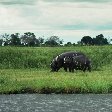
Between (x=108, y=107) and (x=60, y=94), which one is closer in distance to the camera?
(x=108, y=107)

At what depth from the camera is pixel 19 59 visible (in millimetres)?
51781

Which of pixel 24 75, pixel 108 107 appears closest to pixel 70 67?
pixel 24 75

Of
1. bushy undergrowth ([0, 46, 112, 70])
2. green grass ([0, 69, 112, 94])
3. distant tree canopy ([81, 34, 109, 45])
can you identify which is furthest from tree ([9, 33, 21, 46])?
green grass ([0, 69, 112, 94])

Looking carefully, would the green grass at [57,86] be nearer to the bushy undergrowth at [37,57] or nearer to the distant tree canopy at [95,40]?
the bushy undergrowth at [37,57]

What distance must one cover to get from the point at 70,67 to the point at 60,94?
12643 mm

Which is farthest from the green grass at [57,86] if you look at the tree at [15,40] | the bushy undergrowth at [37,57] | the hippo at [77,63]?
the tree at [15,40]

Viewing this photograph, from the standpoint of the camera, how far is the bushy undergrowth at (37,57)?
4931 centimetres

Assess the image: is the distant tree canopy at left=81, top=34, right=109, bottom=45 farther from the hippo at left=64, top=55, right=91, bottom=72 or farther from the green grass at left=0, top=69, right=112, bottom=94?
the green grass at left=0, top=69, right=112, bottom=94

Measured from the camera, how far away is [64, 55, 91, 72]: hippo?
141 ft

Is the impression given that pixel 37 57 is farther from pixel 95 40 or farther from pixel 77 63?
pixel 95 40

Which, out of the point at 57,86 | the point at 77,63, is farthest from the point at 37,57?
the point at 57,86

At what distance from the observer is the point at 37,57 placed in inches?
2052

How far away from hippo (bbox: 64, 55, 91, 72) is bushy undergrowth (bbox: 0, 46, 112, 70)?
306cm

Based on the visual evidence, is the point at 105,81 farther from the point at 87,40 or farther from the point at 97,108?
the point at 87,40
